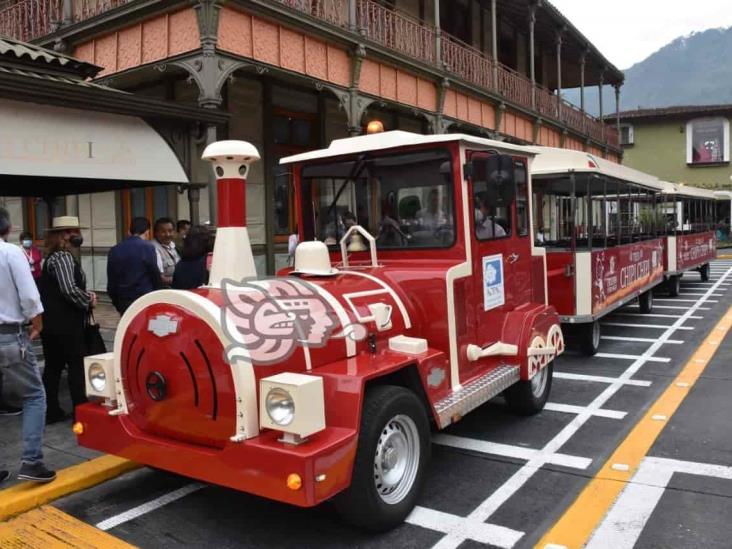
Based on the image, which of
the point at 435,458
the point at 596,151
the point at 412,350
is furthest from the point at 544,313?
the point at 596,151

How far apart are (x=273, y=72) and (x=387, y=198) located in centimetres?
591

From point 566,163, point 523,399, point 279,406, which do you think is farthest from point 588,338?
point 279,406

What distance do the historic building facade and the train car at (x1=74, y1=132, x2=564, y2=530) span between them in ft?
3.81

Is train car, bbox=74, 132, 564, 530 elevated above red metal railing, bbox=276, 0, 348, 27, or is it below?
below

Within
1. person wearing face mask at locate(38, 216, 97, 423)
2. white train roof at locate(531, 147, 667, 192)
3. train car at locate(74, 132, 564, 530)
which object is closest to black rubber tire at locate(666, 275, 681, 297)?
white train roof at locate(531, 147, 667, 192)

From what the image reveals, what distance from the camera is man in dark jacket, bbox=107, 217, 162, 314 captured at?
5.80 metres

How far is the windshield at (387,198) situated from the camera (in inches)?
184

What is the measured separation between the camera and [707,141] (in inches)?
1511

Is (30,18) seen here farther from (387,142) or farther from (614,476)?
(614,476)

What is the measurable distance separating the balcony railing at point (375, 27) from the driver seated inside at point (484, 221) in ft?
20.8

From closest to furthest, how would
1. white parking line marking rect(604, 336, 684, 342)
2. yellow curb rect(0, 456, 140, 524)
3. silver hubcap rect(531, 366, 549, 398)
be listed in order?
yellow curb rect(0, 456, 140, 524), silver hubcap rect(531, 366, 549, 398), white parking line marking rect(604, 336, 684, 342)

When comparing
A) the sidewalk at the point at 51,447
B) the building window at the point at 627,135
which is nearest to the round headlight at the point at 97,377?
the sidewalk at the point at 51,447

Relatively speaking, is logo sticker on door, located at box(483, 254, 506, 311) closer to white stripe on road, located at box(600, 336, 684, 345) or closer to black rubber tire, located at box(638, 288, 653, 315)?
white stripe on road, located at box(600, 336, 684, 345)

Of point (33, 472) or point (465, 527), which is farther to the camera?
point (33, 472)
